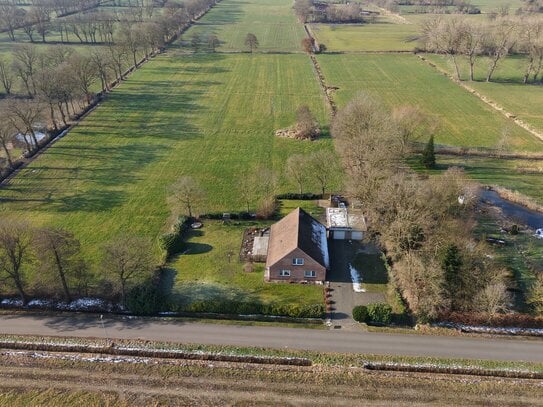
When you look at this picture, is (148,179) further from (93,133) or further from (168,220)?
(93,133)

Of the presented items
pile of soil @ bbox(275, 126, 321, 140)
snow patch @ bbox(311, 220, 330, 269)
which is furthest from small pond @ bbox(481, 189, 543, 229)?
pile of soil @ bbox(275, 126, 321, 140)

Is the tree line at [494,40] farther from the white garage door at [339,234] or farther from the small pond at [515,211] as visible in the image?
the white garage door at [339,234]

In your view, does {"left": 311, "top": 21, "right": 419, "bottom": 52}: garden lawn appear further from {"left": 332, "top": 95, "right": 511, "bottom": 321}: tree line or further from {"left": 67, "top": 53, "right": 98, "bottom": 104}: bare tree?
{"left": 332, "top": 95, "right": 511, "bottom": 321}: tree line

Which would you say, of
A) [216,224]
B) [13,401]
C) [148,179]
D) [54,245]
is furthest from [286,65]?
[13,401]

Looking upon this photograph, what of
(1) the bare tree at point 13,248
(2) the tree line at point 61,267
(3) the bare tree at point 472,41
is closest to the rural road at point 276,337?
(2) the tree line at point 61,267

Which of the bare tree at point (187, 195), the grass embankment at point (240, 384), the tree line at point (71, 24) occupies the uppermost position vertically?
the tree line at point (71, 24)

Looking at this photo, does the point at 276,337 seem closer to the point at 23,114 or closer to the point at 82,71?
the point at 23,114
